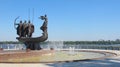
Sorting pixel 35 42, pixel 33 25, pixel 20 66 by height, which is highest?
pixel 33 25

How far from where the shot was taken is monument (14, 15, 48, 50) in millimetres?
21453

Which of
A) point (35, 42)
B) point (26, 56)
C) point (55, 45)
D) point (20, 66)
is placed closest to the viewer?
point (20, 66)

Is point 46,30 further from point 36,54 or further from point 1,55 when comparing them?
point 1,55

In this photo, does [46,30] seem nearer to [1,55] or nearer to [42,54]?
[42,54]

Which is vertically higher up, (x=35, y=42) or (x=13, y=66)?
(x=35, y=42)

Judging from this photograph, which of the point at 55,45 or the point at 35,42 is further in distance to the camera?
the point at 55,45

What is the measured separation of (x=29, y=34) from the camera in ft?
71.9

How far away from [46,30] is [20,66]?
1019 centimetres

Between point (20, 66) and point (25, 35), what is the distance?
10489 mm

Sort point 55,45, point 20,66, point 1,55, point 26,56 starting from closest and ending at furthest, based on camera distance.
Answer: point 20,66 → point 1,55 → point 26,56 → point 55,45

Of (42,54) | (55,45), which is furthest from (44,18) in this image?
(55,45)

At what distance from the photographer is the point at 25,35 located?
22.0 meters

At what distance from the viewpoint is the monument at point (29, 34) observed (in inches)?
845

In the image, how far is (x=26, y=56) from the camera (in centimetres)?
1780
